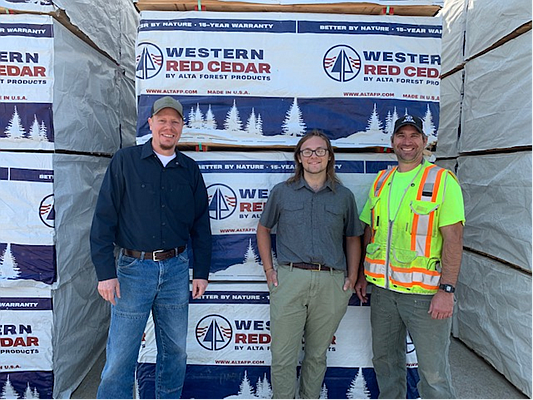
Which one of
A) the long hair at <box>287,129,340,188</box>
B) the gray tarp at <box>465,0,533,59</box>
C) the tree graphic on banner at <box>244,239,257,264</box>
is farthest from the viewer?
the gray tarp at <box>465,0,533,59</box>

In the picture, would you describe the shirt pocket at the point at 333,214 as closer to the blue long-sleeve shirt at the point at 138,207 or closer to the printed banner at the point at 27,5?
the blue long-sleeve shirt at the point at 138,207

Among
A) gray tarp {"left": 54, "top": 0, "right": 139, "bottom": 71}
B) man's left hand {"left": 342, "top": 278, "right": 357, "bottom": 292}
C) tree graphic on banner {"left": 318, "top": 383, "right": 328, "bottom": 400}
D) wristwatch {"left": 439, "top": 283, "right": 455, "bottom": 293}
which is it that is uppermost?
gray tarp {"left": 54, "top": 0, "right": 139, "bottom": 71}

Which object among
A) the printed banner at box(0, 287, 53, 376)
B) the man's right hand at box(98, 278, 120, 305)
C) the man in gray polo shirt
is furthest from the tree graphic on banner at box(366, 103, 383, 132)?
the printed banner at box(0, 287, 53, 376)

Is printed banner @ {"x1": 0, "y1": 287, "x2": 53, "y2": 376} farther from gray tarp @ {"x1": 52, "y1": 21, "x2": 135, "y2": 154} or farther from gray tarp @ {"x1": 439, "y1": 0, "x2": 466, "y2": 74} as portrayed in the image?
gray tarp @ {"x1": 439, "y1": 0, "x2": 466, "y2": 74}

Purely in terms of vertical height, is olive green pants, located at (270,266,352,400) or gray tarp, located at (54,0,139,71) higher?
gray tarp, located at (54,0,139,71)

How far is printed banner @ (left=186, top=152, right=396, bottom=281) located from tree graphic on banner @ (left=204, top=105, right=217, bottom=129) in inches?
7.3

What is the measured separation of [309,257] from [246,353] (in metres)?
1.02

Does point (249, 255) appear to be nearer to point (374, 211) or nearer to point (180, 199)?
point (180, 199)

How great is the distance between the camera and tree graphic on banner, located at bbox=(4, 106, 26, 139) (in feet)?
8.53

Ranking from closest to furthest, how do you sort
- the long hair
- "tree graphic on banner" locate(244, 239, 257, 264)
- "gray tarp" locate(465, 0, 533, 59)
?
the long hair
"tree graphic on banner" locate(244, 239, 257, 264)
"gray tarp" locate(465, 0, 533, 59)

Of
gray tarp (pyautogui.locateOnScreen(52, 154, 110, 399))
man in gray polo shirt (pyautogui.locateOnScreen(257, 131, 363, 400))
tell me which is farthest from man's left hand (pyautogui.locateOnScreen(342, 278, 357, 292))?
gray tarp (pyautogui.locateOnScreen(52, 154, 110, 399))

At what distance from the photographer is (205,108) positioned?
2.70 meters

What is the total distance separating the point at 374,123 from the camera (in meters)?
2.74

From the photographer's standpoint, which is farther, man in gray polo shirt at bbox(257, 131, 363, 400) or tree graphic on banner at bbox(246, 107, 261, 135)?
tree graphic on banner at bbox(246, 107, 261, 135)
